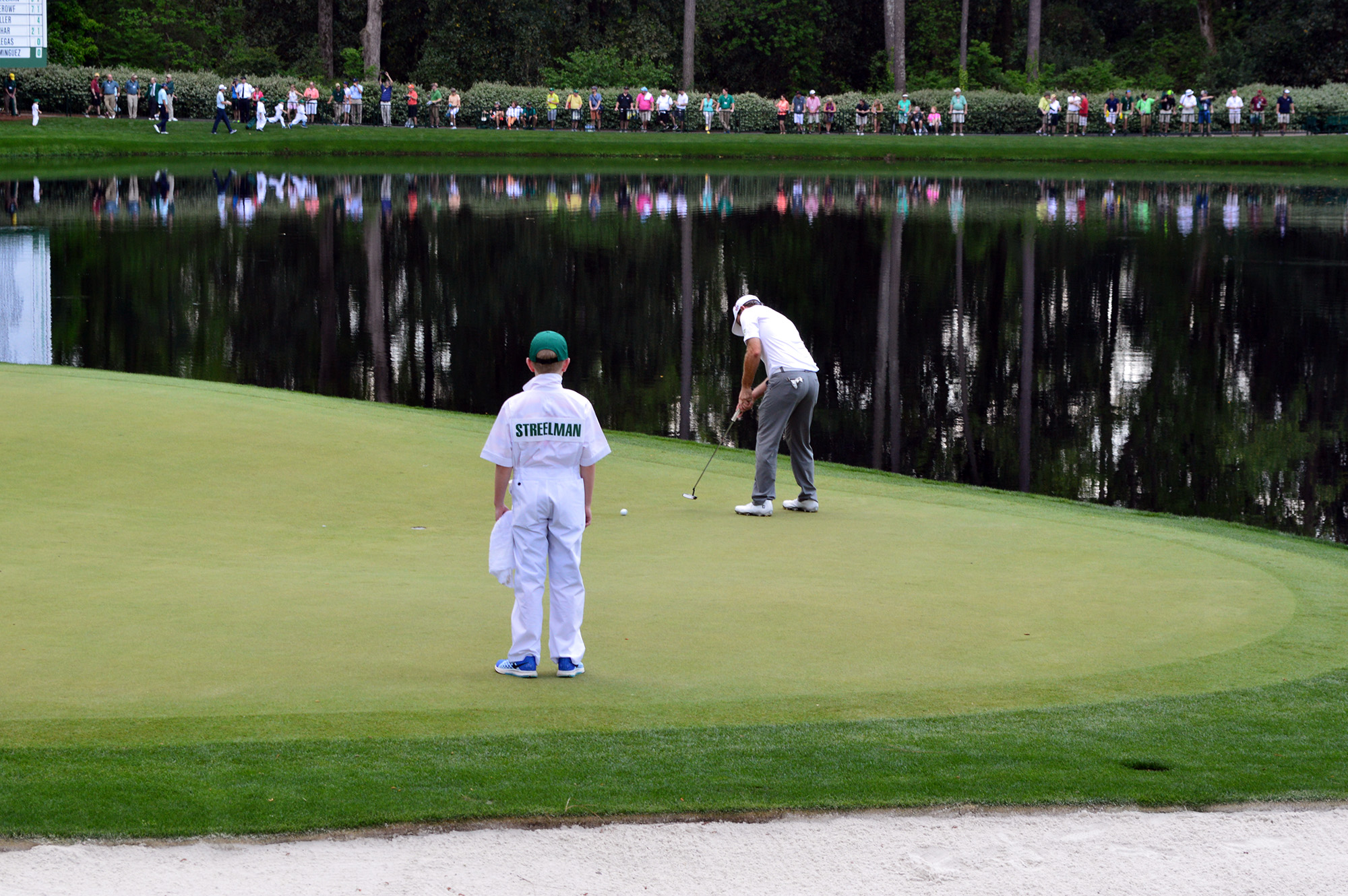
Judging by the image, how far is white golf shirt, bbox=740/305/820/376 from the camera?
11984mm

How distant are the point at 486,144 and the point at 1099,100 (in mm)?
27085

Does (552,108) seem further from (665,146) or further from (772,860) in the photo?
(772,860)

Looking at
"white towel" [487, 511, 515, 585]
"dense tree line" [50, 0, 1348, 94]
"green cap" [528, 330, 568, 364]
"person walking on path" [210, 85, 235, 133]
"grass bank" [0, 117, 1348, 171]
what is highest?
"dense tree line" [50, 0, 1348, 94]

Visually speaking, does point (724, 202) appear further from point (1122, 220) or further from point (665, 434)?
point (665, 434)

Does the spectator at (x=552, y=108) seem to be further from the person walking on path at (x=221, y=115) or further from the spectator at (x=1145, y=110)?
the spectator at (x=1145, y=110)

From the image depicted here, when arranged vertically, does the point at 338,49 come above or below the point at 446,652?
above

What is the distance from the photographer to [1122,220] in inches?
1638

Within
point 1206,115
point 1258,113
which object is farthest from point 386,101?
point 1258,113

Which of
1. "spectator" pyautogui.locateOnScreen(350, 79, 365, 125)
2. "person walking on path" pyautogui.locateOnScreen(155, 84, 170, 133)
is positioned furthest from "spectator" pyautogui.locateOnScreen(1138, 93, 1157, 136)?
"person walking on path" pyautogui.locateOnScreen(155, 84, 170, 133)

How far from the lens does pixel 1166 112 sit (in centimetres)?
6812

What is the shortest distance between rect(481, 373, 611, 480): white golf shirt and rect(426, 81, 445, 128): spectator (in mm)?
63391

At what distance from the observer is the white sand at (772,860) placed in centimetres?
511

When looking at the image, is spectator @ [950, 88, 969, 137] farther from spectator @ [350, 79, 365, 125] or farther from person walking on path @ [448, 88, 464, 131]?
spectator @ [350, 79, 365, 125]

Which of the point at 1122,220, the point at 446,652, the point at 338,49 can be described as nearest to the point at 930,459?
the point at 446,652
